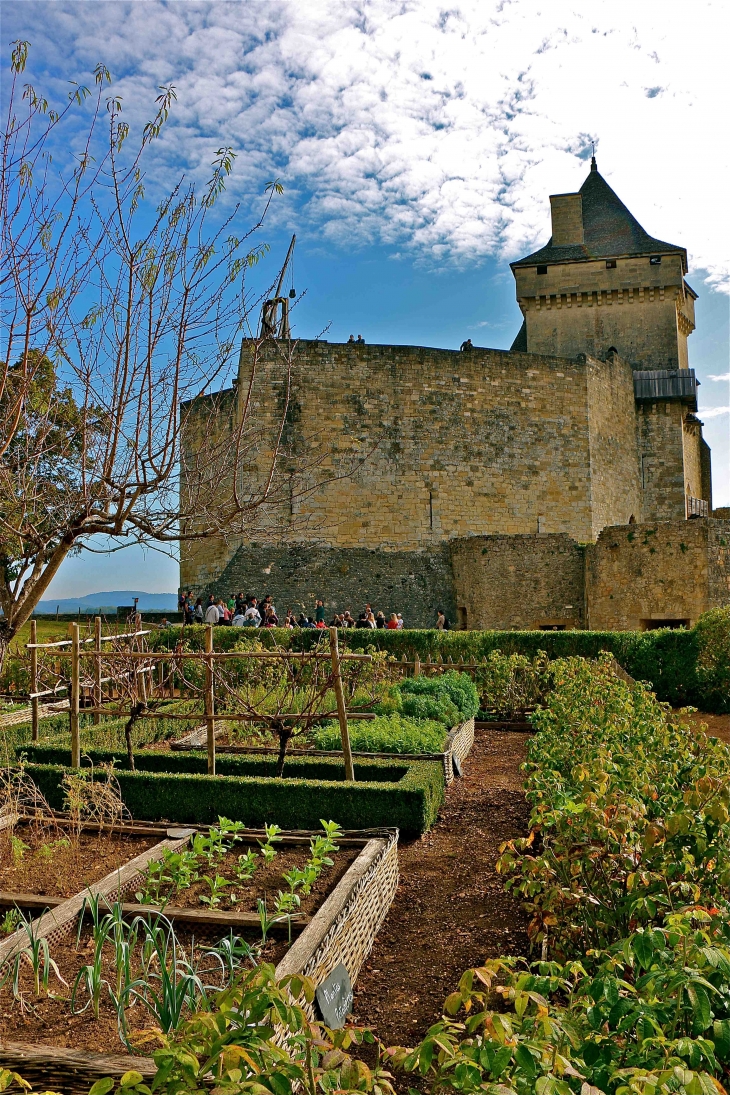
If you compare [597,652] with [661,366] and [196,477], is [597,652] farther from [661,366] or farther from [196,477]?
[661,366]

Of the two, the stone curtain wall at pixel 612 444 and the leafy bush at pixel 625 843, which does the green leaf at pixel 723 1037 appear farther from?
the stone curtain wall at pixel 612 444

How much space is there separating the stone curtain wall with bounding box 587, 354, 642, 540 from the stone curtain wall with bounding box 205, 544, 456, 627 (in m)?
5.01

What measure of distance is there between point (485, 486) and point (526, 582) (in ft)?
11.6

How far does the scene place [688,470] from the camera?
25328 millimetres

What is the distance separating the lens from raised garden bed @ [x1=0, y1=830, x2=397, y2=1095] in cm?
235

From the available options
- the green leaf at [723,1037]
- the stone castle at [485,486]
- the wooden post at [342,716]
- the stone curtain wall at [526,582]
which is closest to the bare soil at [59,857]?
the wooden post at [342,716]

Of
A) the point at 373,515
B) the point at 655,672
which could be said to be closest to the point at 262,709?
the point at 655,672

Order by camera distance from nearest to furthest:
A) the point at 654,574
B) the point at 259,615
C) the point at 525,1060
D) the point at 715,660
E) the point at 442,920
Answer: the point at 525,1060, the point at 442,920, the point at 715,660, the point at 259,615, the point at 654,574

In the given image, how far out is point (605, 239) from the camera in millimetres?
24984

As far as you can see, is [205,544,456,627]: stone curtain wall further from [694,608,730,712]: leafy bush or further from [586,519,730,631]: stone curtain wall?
[694,608,730,712]: leafy bush

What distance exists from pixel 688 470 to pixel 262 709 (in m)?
21.2

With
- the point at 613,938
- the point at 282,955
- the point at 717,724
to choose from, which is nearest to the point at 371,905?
the point at 282,955

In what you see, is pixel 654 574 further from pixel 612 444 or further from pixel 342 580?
pixel 612 444

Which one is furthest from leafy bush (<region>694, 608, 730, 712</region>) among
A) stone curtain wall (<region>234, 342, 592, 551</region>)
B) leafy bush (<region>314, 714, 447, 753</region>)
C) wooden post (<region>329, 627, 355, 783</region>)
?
stone curtain wall (<region>234, 342, 592, 551</region>)
